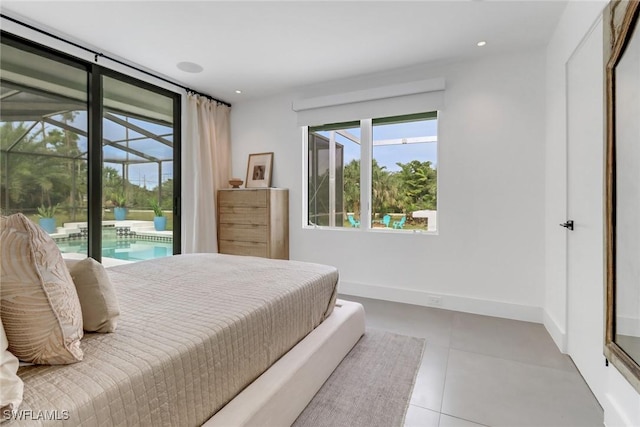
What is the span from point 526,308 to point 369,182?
200 cm

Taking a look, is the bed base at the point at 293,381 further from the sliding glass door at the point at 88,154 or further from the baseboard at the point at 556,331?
the sliding glass door at the point at 88,154

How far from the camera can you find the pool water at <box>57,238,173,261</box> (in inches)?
113

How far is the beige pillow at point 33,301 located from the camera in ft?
2.73

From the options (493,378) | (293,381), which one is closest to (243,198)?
(293,381)

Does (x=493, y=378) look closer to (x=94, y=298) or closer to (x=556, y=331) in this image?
(x=556, y=331)

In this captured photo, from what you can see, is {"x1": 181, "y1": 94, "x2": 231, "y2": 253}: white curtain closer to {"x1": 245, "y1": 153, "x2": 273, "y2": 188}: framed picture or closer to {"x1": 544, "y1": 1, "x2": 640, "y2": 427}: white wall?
{"x1": 245, "y1": 153, "x2": 273, "y2": 188}: framed picture

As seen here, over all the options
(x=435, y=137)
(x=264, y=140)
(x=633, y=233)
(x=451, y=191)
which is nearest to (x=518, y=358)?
(x=633, y=233)

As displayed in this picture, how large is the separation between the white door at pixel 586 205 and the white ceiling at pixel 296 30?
0.72 m

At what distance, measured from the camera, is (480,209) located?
9.86 ft

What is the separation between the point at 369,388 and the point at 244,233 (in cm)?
258

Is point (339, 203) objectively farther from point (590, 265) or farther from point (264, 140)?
point (590, 265)

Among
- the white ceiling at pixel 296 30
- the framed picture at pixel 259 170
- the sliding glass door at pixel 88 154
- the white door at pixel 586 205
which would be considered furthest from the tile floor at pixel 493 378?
the sliding glass door at pixel 88 154

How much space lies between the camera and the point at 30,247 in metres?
0.89

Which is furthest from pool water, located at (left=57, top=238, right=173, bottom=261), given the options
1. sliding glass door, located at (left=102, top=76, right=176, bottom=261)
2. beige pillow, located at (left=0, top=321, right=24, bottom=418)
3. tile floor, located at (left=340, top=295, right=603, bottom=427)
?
tile floor, located at (left=340, top=295, right=603, bottom=427)
